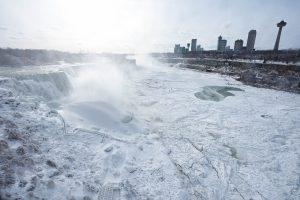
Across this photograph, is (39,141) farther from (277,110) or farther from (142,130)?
(277,110)

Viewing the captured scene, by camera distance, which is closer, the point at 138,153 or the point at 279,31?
the point at 138,153

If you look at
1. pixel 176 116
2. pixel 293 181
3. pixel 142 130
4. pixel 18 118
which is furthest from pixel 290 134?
pixel 18 118

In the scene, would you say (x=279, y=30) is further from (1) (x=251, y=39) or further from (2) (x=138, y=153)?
(2) (x=138, y=153)

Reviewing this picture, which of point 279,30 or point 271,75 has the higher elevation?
point 279,30

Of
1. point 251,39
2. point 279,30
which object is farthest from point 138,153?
point 251,39

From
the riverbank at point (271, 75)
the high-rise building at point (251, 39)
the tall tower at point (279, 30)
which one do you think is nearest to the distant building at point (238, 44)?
the high-rise building at point (251, 39)

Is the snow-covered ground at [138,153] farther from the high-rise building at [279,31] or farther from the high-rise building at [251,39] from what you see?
the high-rise building at [251,39]

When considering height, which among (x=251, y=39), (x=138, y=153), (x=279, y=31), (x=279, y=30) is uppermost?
(x=279, y=30)

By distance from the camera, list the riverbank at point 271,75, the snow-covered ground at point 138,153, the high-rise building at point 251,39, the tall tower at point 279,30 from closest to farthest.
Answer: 1. the snow-covered ground at point 138,153
2. the riverbank at point 271,75
3. the tall tower at point 279,30
4. the high-rise building at point 251,39

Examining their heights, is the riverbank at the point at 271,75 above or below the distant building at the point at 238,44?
below

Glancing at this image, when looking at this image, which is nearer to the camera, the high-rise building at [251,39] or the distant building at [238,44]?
the high-rise building at [251,39]

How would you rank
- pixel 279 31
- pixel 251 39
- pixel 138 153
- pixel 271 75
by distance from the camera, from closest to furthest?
pixel 138 153 < pixel 271 75 < pixel 279 31 < pixel 251 39

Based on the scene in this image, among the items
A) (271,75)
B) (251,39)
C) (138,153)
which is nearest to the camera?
(138,153)
